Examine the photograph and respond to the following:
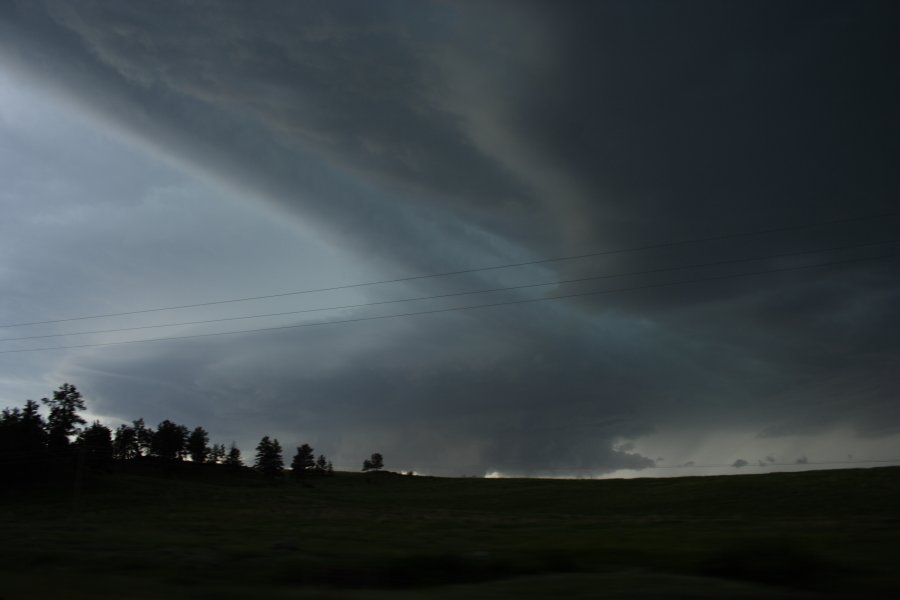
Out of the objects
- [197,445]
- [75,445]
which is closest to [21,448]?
[75,445]

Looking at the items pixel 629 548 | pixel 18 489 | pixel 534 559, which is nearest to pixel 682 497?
pixel 629 548

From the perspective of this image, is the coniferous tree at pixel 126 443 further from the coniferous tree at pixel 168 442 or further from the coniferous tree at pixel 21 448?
the coniferous tree at pixel 21 448

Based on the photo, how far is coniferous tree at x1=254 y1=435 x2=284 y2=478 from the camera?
564 feet

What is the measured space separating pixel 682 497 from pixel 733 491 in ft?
19.9

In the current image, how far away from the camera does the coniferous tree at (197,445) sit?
161 m

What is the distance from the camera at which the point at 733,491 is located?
76.0 m

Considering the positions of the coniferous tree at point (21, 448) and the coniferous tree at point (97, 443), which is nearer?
the coniferous tree at point (21, 448)

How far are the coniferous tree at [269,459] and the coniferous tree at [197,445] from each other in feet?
49.0

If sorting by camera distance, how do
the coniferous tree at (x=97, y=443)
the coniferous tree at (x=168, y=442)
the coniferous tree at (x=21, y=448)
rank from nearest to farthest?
the coniferous tree at (x=21, y=448)
the coniferous tree at (x=97, y=443)
the coniferous tree at (x=168, y=442)

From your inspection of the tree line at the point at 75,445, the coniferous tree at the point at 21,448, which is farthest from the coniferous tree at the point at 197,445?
the coniferous tree at the point at 21,448

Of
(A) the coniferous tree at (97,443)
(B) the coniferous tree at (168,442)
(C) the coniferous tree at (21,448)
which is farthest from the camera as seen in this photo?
(B) the coniferous tree at (168,442)

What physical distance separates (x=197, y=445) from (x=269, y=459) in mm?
20249

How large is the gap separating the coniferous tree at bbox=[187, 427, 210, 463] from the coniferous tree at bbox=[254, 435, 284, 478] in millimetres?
14933

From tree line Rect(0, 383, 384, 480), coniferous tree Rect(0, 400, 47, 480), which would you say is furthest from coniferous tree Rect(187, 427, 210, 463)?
coniferous tree Rect(0, 400, 47, 480)
